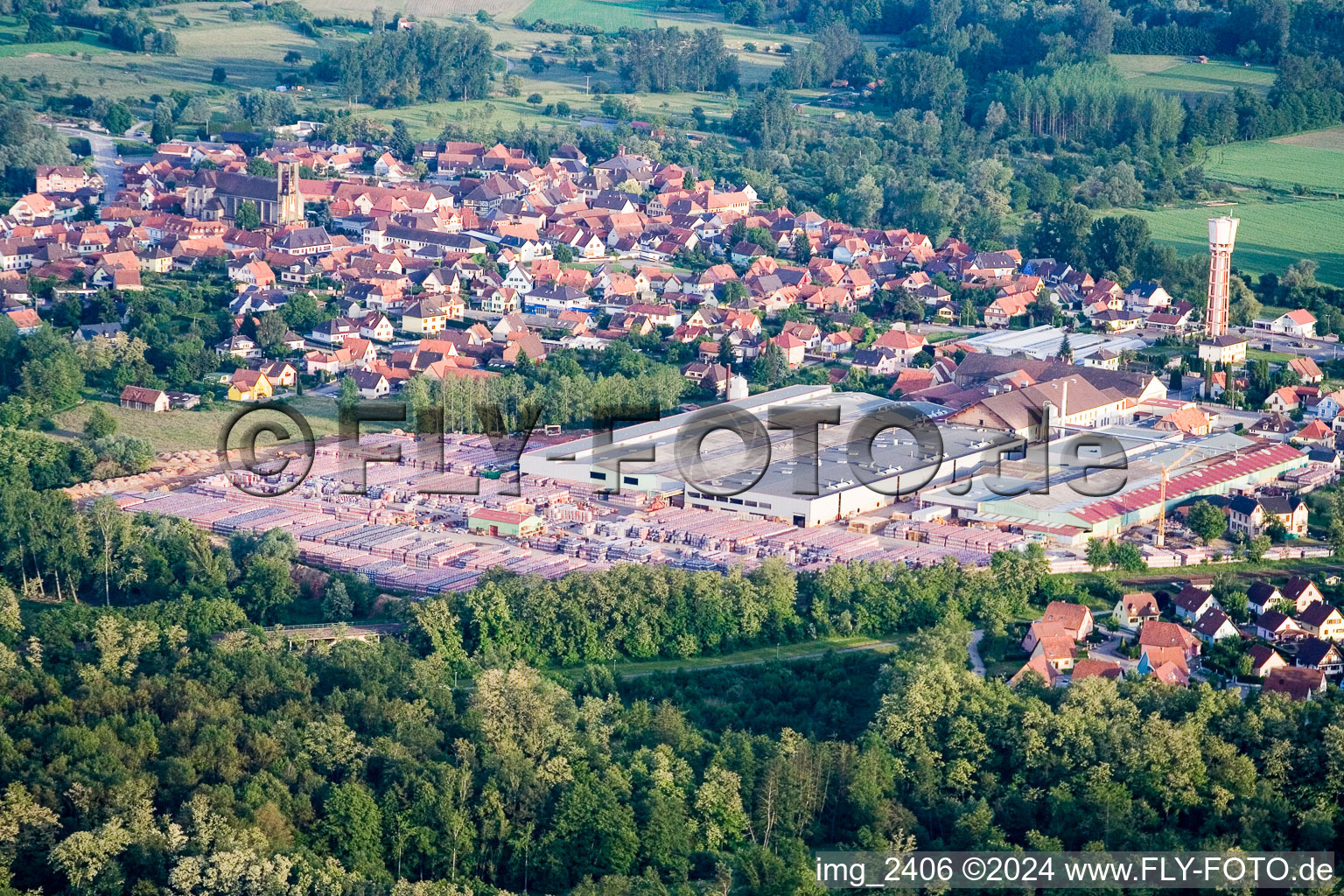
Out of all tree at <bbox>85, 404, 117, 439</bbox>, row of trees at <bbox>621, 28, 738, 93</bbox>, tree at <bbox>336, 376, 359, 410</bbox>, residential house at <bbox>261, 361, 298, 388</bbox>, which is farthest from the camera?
row of trees at <bbox>621, 28, 738, 93</bbox>

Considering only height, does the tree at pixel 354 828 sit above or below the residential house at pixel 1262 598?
below

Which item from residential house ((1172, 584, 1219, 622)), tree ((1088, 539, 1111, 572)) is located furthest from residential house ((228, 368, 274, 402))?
residential house ((1172, 584, 1219, 622))

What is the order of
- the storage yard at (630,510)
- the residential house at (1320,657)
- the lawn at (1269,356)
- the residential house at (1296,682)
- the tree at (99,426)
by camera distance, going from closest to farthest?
the residential house at (1296,682), the residential house at (1320,657), the storage yard at (630,510), the tree at (99,426), the lawn at (1269,356)

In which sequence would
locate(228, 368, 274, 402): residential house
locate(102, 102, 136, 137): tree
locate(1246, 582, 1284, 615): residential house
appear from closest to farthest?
locate(1246, 582, 1284, 615): residential house < locate(228, 368, 274, 402): residential house < locate(102, 102, 136, 137): tree

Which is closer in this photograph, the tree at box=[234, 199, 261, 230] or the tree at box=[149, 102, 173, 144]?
the tree at box=[234, 199, 261, 230]

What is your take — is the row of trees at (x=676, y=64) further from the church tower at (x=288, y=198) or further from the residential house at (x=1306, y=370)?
the residential house at (x=1306, y=370)

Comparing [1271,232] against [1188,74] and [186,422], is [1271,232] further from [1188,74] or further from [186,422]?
[186,422]

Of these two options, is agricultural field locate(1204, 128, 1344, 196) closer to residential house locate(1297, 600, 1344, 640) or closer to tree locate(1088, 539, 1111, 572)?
tree locate(1088, 539, 1111, 572)

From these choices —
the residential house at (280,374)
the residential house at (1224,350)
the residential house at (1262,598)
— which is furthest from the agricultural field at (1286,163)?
the residential house at (1262,598)
